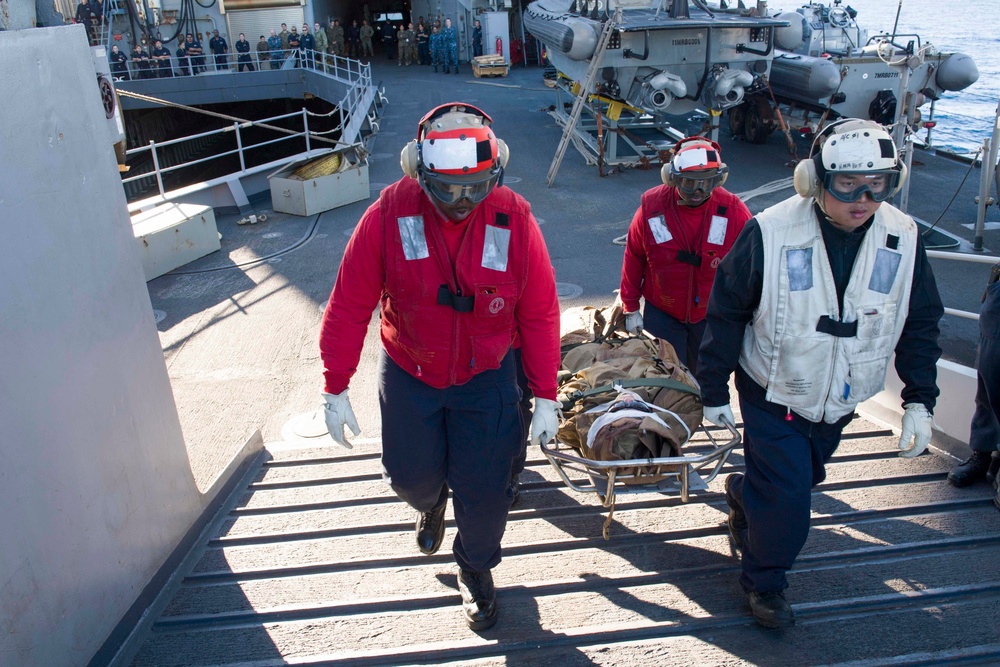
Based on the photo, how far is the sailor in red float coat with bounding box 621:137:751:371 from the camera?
406 cm

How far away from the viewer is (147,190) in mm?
21609

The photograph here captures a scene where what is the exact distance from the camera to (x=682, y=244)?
4215mm

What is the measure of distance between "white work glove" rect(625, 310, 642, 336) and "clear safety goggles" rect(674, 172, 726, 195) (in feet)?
2.53

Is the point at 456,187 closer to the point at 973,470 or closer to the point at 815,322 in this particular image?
the point at 815,322

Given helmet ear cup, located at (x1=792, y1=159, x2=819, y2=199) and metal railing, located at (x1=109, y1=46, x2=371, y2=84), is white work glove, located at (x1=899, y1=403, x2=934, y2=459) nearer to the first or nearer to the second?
helmet ear cup, located at (x1=792, y1=159, x2=819, y2=199)

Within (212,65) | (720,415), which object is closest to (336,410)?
Answer: (720,415)

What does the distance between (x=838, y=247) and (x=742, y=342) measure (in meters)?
0.52

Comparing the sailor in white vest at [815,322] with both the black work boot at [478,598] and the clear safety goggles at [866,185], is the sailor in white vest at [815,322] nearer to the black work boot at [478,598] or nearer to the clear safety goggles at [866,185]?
the clear safety goggles at [866,185]

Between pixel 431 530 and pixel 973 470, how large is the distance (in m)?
2.78

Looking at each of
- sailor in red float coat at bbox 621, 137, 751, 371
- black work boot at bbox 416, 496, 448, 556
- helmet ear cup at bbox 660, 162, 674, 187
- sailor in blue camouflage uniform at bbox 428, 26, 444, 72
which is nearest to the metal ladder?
sailor in red float coat at bbox 621, 137, 751, 371

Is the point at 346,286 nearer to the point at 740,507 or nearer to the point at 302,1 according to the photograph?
the point at 740,507

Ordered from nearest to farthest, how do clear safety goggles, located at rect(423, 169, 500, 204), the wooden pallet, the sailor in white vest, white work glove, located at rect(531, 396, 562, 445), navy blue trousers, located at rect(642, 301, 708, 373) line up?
clear safety goggles, located at rect(423, 169, 500, 204), the sailor in white vest, white work glove, located at rect(531, 396, 562, 445), navy blue trousers, located at rect(642, 301, 708, 373), the wooden pallet

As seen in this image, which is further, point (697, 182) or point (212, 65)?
point (212, 65)

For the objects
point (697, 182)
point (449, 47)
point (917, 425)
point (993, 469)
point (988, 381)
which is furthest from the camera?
point (449, 47)
